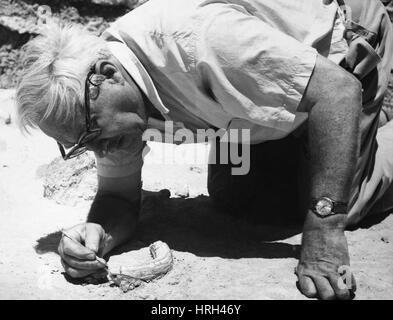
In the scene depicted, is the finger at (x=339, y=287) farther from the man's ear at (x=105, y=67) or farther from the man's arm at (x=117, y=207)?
the man's ear at (x=105, y=67)

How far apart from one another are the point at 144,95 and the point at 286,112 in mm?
581

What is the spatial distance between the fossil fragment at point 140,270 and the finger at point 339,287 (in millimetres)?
635

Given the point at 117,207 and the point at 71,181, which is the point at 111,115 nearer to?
the point at 117,207

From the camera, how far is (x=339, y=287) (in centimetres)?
208

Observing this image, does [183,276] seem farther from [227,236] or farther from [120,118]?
[120,118]

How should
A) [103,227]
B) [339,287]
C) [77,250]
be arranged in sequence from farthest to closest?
1. [103,227]
2. [77,250]
3. [339,287]

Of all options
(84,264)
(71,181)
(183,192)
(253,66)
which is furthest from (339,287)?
(71,181)

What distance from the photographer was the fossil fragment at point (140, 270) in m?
2.30

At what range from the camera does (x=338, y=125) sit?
2152mm

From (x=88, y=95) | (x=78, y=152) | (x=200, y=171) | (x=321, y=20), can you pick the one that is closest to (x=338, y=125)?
Answer: (x=321, y=20)

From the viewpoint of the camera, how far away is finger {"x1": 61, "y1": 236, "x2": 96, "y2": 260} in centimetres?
229

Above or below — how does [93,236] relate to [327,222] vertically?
below

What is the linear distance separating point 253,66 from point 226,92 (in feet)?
0.43

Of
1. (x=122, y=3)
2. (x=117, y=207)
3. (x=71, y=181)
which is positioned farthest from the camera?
A: (x=122, y=3)
